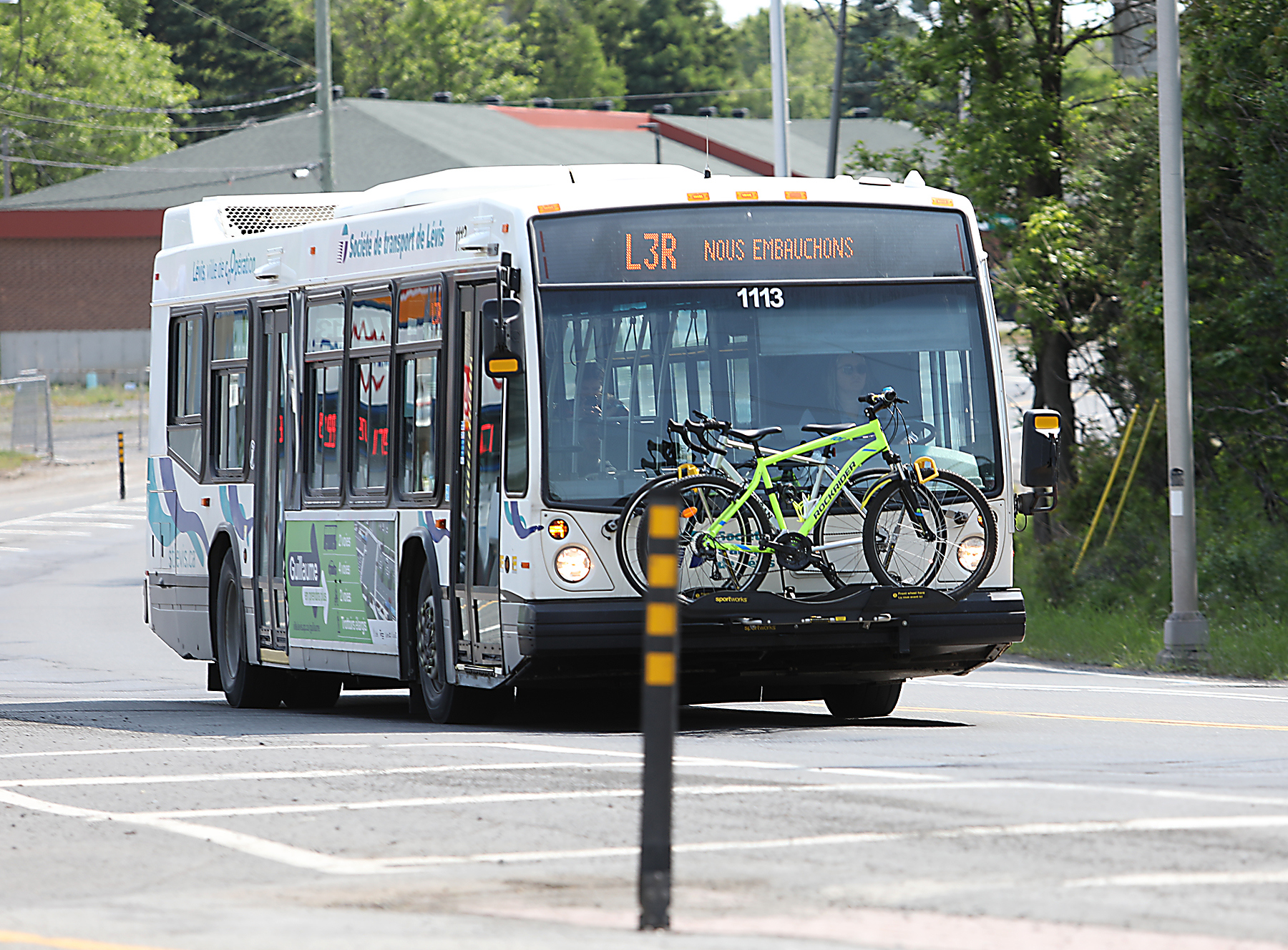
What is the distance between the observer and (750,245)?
12844 mm

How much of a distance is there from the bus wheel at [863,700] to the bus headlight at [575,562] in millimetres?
2705

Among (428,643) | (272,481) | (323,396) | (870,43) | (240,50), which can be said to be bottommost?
(428,643)

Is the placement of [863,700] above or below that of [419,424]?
below

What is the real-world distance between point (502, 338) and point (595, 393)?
1.98 feet

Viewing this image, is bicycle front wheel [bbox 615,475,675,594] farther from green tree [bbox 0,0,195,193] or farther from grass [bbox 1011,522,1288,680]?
green tree [bbox 0,0,195,193]

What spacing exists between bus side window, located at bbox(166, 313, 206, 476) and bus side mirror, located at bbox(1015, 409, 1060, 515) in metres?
7.07

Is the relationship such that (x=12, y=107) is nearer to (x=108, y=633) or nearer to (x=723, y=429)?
(x=108, y=633)

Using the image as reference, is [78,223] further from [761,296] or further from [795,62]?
[795,62]

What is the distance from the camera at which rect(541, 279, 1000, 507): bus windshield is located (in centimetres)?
1226

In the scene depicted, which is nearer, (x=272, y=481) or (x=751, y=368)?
(x=751, y=368)

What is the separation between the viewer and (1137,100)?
Answer: 2738 cm

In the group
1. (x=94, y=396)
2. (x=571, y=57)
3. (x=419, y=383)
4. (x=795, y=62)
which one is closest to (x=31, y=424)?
(x=94, y=396)

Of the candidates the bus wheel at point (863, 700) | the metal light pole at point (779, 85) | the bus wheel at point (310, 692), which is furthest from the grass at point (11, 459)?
the bus wheel at point (863, 700)

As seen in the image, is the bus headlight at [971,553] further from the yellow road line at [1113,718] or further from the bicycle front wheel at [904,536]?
the yellow road line at [1113,718]
